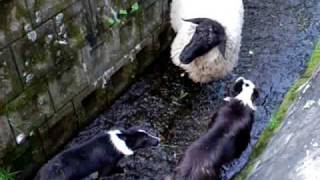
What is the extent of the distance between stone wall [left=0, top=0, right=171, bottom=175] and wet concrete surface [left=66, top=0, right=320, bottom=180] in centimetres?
35

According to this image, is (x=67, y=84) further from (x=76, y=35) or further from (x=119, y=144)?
(x=119, y=144)

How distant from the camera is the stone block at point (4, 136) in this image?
12.7 ft

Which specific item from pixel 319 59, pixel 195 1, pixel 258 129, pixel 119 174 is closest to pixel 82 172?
pixel 119 174

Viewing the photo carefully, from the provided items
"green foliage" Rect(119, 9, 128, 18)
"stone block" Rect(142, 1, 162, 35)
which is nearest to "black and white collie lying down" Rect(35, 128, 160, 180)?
"green foliage" Rect(119, 9, 128, 18)

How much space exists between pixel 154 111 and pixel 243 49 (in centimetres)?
183

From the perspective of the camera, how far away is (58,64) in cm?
430

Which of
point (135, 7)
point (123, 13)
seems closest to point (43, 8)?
point (123, 13)

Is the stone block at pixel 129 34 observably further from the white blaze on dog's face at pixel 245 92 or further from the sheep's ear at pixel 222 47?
the white blaze on dog's face at pixel 245 92

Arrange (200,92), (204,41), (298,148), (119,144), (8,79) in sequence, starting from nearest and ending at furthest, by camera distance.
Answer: (298,148), (8,79), (119,144), (204,41), (200,92)

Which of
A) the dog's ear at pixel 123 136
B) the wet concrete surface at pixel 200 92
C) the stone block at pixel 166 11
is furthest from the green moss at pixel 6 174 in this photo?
the stone block at pixel 166 11

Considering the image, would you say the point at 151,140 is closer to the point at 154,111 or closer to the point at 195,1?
the point at 154,111

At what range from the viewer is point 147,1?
5.46m

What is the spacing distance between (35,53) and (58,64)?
36 cm

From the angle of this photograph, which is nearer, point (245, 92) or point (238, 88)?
point (245, 92)
